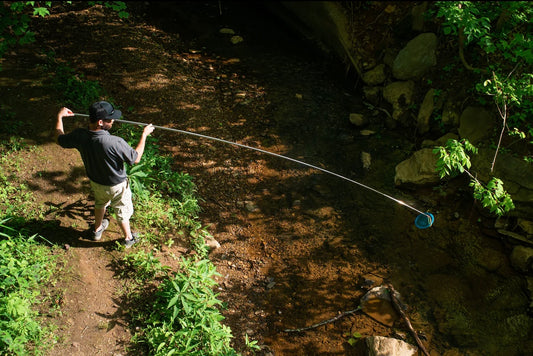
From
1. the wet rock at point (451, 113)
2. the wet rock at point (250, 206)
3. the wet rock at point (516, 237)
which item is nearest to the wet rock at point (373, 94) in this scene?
the wet rock at point (451, 113)

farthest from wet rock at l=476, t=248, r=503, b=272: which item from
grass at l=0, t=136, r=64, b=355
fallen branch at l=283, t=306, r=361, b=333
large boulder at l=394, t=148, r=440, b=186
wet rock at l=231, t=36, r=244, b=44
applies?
wet rock at l=231, t=36, r=244, b=44

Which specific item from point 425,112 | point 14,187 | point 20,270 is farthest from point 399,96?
point 20,270

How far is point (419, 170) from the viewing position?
5.95m

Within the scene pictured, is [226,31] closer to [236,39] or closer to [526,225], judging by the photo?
[236,39]

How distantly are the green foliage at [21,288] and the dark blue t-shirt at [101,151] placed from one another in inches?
47.2

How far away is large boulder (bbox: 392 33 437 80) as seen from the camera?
7.13 m

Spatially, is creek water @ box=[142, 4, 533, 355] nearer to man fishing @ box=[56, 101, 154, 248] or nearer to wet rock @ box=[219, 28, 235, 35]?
wet rock @ box=[219, 28, 235, 35]

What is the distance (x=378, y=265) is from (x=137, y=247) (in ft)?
11.3

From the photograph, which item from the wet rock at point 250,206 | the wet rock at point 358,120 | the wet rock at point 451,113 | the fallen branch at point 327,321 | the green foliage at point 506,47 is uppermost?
the green foliage at point 506,47

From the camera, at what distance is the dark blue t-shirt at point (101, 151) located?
11.2 ft

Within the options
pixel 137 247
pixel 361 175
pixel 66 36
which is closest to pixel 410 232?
pixel 361 175

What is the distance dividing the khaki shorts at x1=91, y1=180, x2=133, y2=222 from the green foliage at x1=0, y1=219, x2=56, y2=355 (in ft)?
2.83

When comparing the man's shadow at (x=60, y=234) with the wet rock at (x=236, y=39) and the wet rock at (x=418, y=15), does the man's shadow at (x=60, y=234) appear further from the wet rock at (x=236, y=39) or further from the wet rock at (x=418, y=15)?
the wet rock at (x=418, y=15)

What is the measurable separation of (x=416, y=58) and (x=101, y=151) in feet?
21.4
